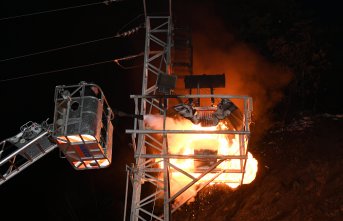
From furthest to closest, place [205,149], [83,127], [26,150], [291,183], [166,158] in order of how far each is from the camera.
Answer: [291,183] → [205,149] → [166,158] → [26,150] → [83,127]

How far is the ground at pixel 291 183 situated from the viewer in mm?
14594

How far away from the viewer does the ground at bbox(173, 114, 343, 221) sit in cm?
1459

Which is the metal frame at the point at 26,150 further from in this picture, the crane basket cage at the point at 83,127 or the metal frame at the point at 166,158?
the metal frame at the point at 166,158

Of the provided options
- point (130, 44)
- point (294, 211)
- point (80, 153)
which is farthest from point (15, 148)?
point (130, 44)

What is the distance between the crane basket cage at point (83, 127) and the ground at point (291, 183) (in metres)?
9.30

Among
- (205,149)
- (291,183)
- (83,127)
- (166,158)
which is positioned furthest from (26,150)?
(291,183)

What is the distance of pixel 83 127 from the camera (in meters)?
7.14

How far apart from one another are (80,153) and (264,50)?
16140 millimetres

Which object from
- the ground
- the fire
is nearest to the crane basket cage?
the fire

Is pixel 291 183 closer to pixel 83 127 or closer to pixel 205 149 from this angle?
pixel 205 149

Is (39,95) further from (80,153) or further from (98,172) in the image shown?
(80,153)

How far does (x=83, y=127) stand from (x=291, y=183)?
10941 mm

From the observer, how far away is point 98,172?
20.5 metres

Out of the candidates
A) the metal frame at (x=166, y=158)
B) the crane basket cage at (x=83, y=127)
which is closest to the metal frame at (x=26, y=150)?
the crane basket cage at (x=83, y=127)
